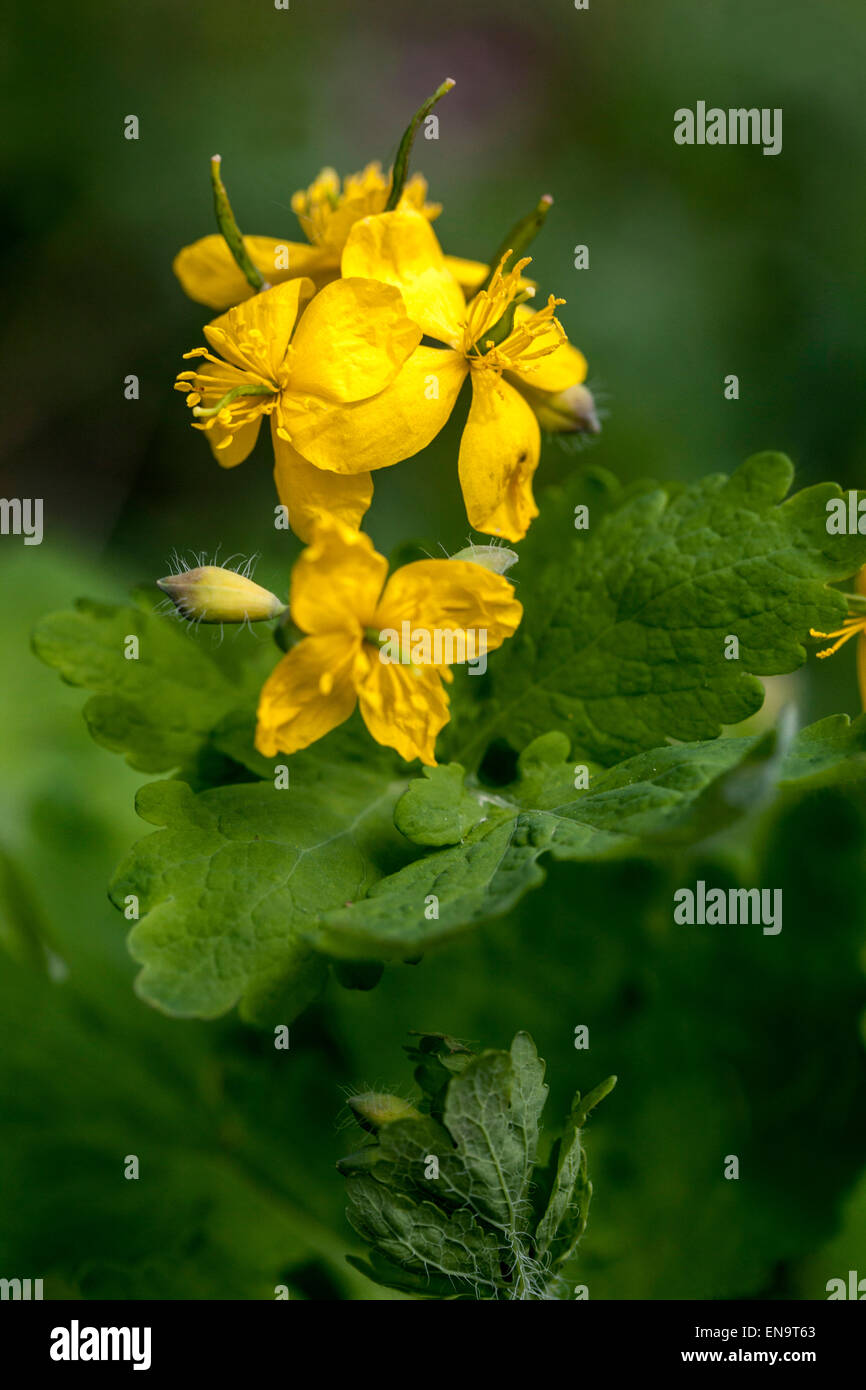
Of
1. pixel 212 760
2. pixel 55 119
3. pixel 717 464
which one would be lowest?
pixel 212 760

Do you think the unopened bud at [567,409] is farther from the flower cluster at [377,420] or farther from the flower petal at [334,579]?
the flower petal at [334,579]

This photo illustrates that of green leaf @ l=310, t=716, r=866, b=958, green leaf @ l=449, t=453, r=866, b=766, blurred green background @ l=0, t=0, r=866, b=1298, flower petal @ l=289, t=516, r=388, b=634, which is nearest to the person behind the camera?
green leaf @ l=310, t=716, r=866, b=958

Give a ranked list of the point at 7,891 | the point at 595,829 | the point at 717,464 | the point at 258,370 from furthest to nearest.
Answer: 1. the point at 717,464
2. the point at 7,891
3. the point at 258,370
4. the point at 595,829

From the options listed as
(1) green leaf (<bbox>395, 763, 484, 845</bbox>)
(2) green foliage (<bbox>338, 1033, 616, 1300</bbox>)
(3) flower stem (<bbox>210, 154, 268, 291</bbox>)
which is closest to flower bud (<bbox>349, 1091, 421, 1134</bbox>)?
(2) green foliage (<bbox>338, 1033, 616, 1300</bbox>)

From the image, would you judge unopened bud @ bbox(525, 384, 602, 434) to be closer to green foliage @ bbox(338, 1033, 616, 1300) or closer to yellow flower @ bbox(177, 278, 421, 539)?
yellow flower @ bbox(177, 278, 421, 539)

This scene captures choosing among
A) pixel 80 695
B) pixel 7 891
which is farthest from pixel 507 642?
pixel 80 695
